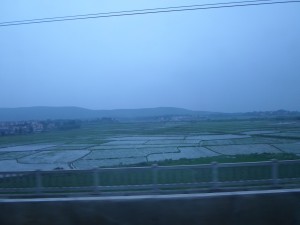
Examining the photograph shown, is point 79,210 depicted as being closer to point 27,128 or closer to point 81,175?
point 81,175

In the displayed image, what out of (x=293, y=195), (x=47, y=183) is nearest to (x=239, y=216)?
(x=293, y=195)

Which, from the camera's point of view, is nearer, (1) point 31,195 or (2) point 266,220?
(2) point 266,220

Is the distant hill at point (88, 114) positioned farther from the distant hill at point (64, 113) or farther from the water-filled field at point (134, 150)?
the water-filled field at point (134, 150)

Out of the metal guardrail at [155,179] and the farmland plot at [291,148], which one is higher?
the metal guardrail at [155,179]

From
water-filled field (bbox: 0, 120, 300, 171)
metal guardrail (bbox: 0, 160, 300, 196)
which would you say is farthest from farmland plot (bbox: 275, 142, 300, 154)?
metal guardrail (bbox: 0, 160, 300, 196)

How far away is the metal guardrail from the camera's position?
1029cm

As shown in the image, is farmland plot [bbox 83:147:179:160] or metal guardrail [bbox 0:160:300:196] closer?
metal guardrail [bbox 0:160:300:196]

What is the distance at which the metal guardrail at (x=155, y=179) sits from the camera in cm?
1029

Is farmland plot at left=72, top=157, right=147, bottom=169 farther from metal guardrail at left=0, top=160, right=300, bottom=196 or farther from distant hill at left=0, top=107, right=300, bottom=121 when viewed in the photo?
distant hill at left=0, top=107, right=300, bottom=121

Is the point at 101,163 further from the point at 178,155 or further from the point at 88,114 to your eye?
the point at 88,114

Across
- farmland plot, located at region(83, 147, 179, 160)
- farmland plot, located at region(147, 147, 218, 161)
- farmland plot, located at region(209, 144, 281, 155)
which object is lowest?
farmland plot, located at region(83, 147, 179, 160)

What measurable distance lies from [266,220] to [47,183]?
9113 millimetres

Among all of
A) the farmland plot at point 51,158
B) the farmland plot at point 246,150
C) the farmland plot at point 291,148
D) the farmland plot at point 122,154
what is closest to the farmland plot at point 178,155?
the farmland plot at point 246,150

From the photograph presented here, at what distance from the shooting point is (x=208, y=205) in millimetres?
3617
